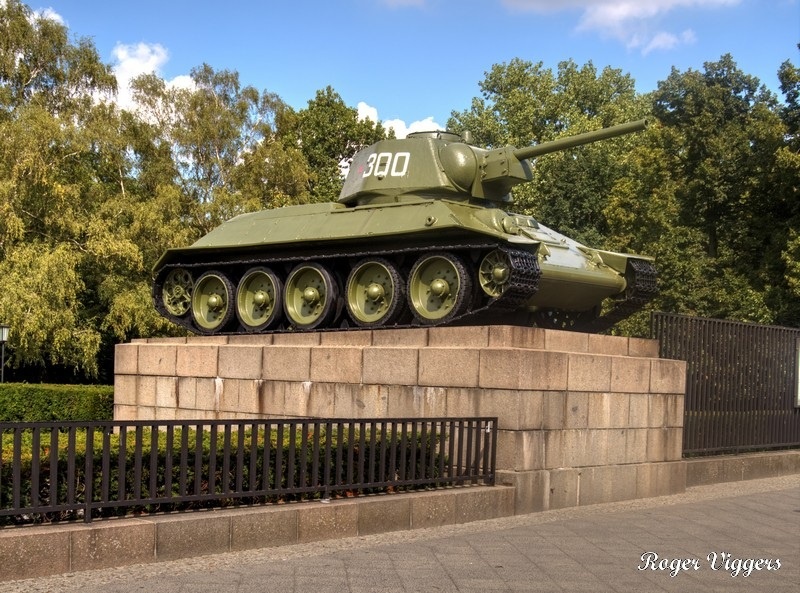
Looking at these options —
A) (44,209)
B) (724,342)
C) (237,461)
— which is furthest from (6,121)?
(237,461)

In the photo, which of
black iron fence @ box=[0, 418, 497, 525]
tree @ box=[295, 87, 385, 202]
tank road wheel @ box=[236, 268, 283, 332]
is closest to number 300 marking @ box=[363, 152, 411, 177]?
tank road wheel @ box=[236, 268, 283, 332]

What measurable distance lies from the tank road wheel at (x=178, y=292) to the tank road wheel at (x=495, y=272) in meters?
6.07

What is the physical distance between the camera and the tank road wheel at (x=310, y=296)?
1597 centimetres

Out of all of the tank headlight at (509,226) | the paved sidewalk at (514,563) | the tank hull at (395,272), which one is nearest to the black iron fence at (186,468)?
the paved sidewalk at (514,563)

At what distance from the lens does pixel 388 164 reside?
1625 centimetres

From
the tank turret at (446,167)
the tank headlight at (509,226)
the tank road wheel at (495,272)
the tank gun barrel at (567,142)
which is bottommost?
the tank road wheel at (495,272)

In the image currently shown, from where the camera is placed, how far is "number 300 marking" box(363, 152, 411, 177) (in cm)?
1614

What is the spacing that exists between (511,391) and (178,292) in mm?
8607

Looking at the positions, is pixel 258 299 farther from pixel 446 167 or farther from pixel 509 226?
pixel 509 226

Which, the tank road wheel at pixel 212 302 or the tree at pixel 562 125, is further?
the tree at pixel 562 125

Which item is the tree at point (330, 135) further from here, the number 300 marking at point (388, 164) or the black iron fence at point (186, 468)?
the black iron fence at point (186, 468)

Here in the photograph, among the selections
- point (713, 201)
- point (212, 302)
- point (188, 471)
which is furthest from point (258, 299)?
point (713, 201)

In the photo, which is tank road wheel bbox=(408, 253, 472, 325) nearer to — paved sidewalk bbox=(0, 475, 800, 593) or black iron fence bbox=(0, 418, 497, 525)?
black iron fence bbox=(0, 418, 497, 525)

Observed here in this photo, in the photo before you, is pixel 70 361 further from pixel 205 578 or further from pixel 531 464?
pixel 205 578
